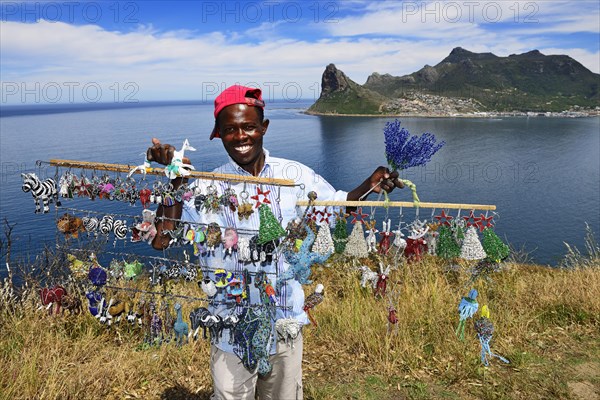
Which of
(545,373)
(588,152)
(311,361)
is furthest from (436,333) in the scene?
(588,152)

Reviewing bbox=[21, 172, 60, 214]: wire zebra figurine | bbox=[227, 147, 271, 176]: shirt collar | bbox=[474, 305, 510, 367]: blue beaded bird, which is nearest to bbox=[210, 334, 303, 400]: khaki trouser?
bbox=[227, 147, 271, 176]: shirt collar

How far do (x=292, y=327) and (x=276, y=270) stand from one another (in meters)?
0.40

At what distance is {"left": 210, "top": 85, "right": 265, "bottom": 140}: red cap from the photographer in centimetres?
246

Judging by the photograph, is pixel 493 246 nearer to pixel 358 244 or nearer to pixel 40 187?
pixel 358 244

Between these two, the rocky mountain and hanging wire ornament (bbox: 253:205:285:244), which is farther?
the rocky mountain

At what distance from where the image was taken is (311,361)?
15.5ft

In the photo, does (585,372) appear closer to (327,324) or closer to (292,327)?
(327,324)

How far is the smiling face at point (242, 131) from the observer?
8.15ft

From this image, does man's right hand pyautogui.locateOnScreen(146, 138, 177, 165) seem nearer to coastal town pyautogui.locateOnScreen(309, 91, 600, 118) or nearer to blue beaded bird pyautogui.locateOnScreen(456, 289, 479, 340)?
blue beaded bird pyautogui.locateOnScreen(456, 289, 479, 340)

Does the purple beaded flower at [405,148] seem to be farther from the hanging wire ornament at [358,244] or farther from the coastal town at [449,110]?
the coastal town at [449,110]

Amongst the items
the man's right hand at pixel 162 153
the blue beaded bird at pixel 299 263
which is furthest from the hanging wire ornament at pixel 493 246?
the man's right hand at pixel 162 153

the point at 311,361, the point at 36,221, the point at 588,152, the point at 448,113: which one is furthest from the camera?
the point at 448,113

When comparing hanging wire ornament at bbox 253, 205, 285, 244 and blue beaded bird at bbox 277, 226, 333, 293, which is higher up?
hanging wire ornament at bbox 253, 205, 285, 244

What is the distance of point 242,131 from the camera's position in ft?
8.29
